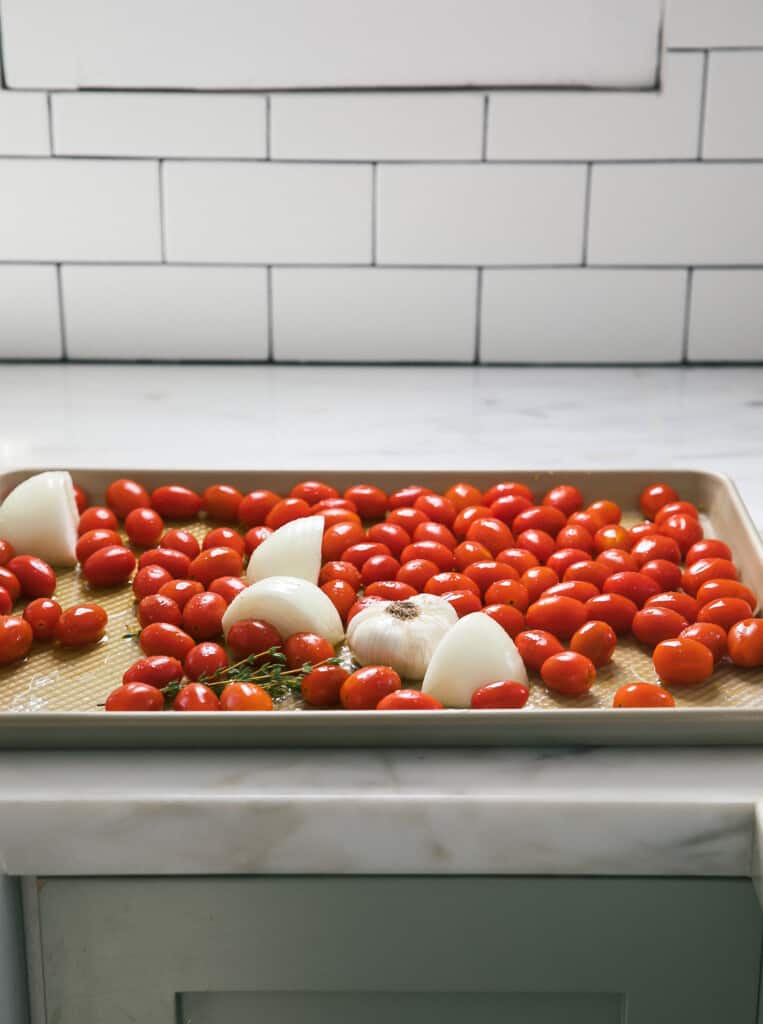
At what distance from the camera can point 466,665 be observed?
745 millimetres

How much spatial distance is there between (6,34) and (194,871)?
1099mm

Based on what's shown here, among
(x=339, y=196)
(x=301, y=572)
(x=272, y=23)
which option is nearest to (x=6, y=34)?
(x=272, y=23)

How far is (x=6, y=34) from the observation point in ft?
4.73

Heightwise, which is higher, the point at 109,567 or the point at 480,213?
the point at 480,213

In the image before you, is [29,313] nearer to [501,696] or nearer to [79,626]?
[79,626]

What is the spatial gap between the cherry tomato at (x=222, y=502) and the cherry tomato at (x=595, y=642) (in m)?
0.35

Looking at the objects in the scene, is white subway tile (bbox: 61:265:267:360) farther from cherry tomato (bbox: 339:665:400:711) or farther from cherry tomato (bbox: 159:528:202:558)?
cherry tomato (bbox: 339:665:400:711)

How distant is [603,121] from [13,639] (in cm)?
96

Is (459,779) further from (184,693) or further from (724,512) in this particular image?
(724,512)

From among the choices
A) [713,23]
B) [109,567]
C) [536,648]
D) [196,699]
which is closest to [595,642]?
Answer: [536,648]

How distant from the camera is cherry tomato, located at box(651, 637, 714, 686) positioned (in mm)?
764

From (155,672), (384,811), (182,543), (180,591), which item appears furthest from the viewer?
(182,543)

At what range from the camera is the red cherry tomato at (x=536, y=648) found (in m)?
0.78

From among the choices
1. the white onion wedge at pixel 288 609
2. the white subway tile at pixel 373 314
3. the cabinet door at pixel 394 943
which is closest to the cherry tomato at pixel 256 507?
the white onion wedge at pixel 288 609
